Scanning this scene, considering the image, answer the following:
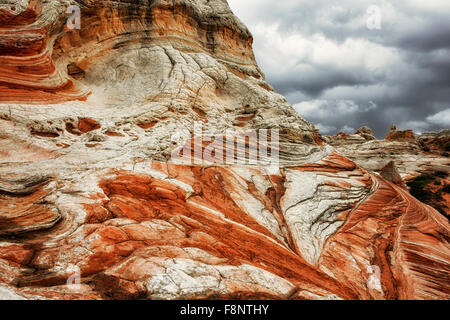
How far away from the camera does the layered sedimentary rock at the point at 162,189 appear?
441cm

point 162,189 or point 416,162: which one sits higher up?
point 416,162

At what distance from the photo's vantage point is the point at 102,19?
48.6ft

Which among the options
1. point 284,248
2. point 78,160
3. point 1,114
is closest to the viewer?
point 284,248

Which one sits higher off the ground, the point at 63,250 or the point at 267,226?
the point at 267,226

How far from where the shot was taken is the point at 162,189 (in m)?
6.95

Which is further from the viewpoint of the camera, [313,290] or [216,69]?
[216,69]

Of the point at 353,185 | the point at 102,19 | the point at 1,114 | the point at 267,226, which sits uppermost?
the point at 102,19

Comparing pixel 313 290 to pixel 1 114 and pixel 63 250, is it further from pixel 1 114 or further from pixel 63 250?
pixel 1 114

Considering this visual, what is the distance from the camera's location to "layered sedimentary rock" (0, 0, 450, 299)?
4406 mm

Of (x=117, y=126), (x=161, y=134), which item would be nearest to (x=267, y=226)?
(x=161, y=134)

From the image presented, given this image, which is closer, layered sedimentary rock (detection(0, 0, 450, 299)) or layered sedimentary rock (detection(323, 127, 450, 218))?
layered sedimentary rock (detection(0, 0, 450, 299))

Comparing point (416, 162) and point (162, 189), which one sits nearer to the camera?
point (162, 189)

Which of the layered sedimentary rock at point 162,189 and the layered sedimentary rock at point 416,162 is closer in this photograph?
the layered sedimentary rock at point 162,189
